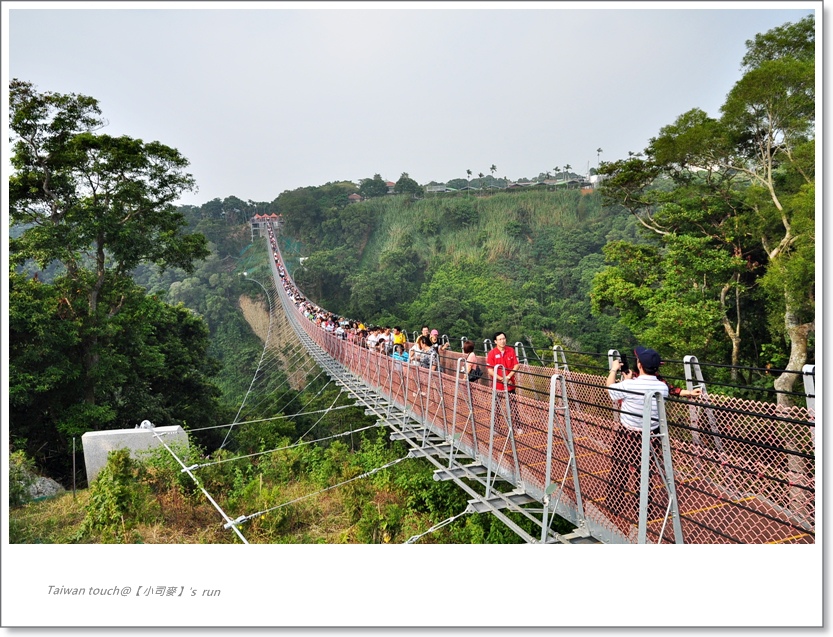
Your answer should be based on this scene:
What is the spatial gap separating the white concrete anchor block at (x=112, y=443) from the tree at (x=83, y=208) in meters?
3.48

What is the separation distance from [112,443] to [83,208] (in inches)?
186

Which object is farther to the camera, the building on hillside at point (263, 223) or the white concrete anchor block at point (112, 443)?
the building on hillside at point (263, 223)

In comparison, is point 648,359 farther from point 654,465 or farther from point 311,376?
point 311,376

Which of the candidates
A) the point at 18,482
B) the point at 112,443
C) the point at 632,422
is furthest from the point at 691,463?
the point at 18,482

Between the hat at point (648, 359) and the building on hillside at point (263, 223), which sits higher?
the building on hillside at point (263, 223)

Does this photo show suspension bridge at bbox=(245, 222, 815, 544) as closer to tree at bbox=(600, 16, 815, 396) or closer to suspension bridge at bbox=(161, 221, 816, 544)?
suspension bridge at bbox=(161, 221, 816, 544)

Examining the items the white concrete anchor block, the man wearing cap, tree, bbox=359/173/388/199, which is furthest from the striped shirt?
tree, bbox=359/173/388/199

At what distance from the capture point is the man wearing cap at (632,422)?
6.86ft

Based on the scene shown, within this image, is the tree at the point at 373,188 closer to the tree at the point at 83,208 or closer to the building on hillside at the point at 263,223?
the building on hillside at the point at 263,223

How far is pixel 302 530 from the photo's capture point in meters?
4.67

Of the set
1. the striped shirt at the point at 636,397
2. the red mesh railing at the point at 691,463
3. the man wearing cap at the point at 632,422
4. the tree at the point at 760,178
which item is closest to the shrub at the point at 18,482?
the red mesh railing at the point at 691,463

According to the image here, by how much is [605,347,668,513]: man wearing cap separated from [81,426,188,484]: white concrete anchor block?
165 inches

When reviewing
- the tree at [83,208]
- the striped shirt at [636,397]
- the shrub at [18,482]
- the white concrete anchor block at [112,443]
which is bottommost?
the shrub at [18,482]

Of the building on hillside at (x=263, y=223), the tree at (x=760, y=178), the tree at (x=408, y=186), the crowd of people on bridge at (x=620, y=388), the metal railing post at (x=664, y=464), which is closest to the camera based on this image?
the metal railing post at (x=664, y=464)
